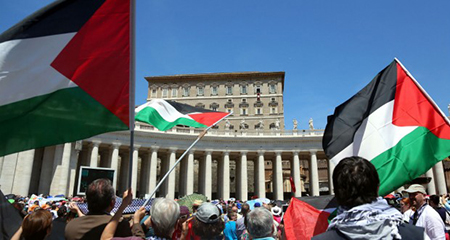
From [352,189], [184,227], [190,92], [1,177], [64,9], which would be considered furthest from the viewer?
[190,92]

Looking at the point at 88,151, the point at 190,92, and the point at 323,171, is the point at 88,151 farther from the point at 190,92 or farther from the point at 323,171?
the point at 323,171

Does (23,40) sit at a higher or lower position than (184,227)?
higher

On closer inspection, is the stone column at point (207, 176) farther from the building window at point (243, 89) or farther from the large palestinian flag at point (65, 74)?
the large palestinian flag at point (65, 74)

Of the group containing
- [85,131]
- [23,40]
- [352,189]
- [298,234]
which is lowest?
[298,234]

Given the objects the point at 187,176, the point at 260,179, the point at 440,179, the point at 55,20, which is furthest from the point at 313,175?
the point at 55,20

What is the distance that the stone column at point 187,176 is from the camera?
44.1m

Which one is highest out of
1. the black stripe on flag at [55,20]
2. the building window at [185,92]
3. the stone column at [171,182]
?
the building window at [185,92]

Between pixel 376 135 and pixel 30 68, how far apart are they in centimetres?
656

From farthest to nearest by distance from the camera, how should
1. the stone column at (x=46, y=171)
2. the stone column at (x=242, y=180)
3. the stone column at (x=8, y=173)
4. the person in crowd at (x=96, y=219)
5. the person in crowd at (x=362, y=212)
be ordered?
the stone column at (x=242, y=180)
the stone column at (x=46, y=171)
the stone column at (x=8, y=173)
the person in crowd at (x=96, y=219)
the person in crowd at (x=362, y=212)

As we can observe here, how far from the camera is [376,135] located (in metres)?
6.32

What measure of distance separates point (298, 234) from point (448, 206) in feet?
16.7

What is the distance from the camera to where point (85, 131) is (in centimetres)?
500

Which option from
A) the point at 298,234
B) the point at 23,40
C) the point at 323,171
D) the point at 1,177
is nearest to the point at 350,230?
the point at 298,234

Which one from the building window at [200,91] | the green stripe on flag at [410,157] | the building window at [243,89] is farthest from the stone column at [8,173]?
the building window at [243,89]
